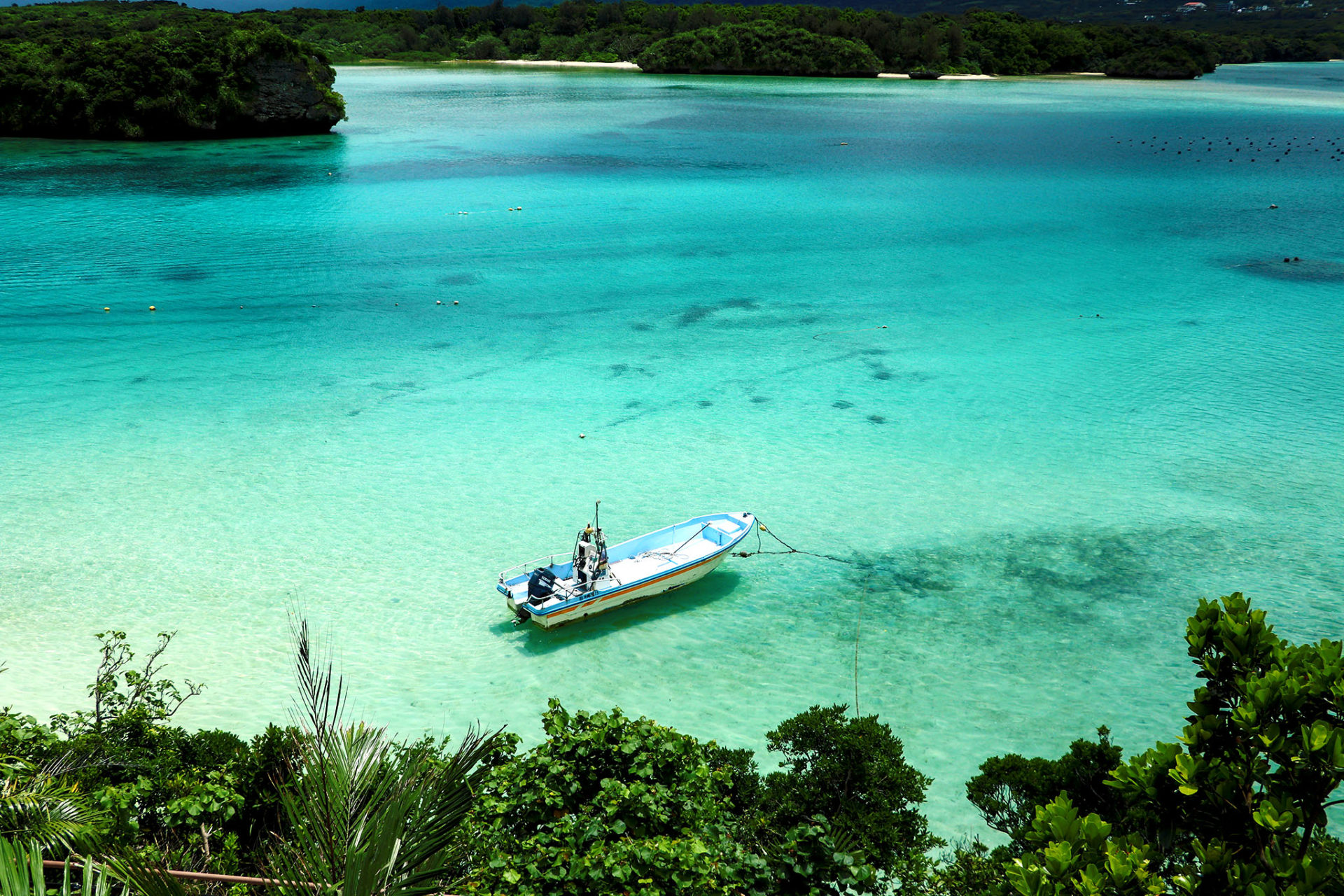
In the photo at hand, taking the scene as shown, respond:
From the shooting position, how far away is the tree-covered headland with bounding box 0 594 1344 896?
14.1 feet


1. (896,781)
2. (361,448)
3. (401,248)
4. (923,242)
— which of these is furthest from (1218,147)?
(896,781)

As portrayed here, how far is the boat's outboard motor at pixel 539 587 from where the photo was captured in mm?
11328

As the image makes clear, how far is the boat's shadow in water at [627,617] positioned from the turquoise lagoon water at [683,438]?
0.18 feet

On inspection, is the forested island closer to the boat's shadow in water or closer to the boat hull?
the boat's shadow in water

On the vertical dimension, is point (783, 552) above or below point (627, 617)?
above

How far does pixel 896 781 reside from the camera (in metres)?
7.14

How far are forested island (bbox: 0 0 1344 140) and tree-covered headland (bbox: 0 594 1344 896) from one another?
5280 centimetres

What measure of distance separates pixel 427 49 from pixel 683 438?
119 meters

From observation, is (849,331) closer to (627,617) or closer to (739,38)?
(627,617)

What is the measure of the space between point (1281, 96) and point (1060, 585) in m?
87.6

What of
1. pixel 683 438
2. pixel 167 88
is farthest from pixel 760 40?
pixel 683 438

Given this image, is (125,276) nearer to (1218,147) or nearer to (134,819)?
(134,819)

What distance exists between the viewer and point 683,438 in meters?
16.9

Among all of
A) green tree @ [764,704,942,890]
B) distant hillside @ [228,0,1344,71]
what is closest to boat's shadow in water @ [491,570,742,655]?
green tree @ [764,704,942,890]
